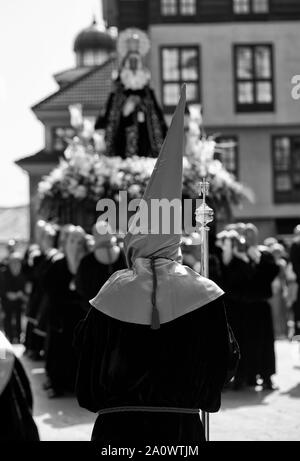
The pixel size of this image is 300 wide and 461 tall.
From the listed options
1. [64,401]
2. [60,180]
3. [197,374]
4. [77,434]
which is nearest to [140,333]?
[197,374]

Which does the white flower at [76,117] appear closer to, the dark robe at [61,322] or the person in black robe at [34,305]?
the person in black robe at [34,305]

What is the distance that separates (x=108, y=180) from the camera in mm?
11758

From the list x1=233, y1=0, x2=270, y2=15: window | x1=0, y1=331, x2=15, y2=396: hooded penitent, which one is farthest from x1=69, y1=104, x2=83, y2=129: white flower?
x1=233, y1=0, x2=270, y2=15: window

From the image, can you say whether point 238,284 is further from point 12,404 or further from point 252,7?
point 252,7

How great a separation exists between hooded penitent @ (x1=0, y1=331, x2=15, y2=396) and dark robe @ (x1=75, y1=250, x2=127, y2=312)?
5874 mm

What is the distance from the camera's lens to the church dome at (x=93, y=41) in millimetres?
58219

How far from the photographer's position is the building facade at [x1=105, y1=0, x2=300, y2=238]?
33.4 meters

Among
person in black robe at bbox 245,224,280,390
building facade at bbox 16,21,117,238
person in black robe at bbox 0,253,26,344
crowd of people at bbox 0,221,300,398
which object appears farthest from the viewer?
building facade at bbox 16,21,117,238

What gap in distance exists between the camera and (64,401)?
10.2 m

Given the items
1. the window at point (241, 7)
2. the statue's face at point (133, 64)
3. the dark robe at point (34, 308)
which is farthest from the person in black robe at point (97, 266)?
the window at point (241, 7)

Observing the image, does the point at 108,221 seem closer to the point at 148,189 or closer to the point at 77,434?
the point at 77,434

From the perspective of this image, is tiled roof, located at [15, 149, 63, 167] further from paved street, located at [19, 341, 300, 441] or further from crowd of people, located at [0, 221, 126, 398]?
paved street, located at [19, 341, 300, 441]

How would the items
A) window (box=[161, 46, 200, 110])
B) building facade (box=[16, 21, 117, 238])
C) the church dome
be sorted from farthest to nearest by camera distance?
the church dome < building facade (box=[16, 21, 117, 238]) < window (box=[161, 46, 200, 110])

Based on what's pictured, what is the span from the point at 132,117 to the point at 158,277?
9081 mm
